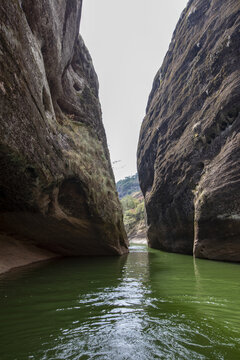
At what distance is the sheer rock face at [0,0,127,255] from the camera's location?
Answer: 5.81m

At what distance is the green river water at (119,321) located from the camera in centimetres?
229

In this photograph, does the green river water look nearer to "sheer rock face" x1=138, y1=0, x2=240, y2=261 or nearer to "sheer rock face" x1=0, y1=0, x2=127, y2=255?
"sheer rock face" x1=0, y1=0, x2=127, y2=255

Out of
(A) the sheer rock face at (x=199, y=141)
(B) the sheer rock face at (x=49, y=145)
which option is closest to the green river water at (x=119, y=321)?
(B) the sheer rock face at (x=49, y=145)

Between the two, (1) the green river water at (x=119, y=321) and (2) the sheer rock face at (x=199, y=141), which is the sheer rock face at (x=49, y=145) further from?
(2) the sheer rock face at (x=199, y=141)

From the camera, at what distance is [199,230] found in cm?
1148

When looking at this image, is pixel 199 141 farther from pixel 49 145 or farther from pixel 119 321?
pixel 119 321

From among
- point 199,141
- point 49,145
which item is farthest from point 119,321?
point 199,141

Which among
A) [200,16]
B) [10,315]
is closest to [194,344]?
[10,315]

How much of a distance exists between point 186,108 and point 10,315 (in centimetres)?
1630

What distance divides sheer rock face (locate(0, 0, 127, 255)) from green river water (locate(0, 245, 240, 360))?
140 inches

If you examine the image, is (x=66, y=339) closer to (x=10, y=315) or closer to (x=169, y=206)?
(x=10, y=315)

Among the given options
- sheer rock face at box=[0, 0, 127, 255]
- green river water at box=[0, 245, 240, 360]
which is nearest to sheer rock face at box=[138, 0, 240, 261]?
sheer rock face at box=[0, 0, 127, 255]

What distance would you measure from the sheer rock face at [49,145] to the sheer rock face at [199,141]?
4640mm

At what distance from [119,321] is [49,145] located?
6439mm
